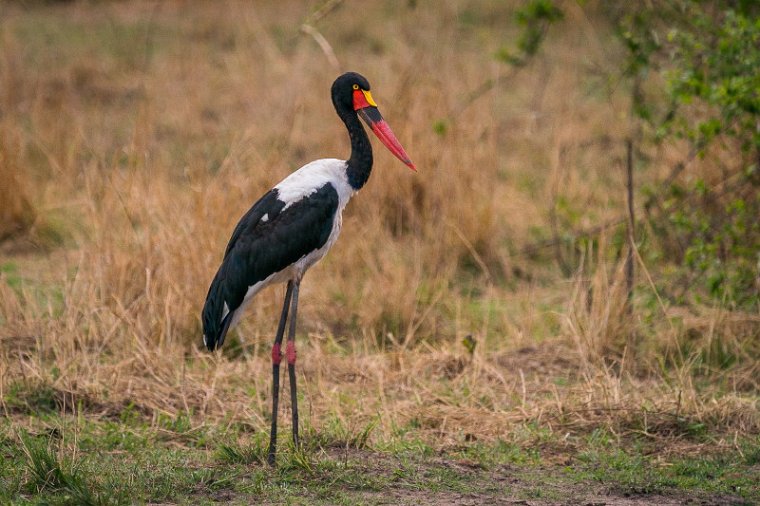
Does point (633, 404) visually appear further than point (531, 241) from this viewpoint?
No

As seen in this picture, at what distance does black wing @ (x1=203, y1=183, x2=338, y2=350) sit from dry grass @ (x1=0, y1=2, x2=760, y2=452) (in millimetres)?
551

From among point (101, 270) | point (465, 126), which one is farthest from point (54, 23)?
point (101, 270)

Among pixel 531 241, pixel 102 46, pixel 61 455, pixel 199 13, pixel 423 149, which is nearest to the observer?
pixel 61 455

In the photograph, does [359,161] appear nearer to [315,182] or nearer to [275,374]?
[315,182]

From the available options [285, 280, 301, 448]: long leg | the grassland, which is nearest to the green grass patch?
the grassland

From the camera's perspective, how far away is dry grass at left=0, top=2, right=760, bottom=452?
5.29 meters

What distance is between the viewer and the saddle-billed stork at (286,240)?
476cm

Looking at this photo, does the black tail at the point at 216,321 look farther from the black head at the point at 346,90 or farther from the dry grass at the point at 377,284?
the black head at the point at 346,90

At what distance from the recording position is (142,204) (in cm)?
621

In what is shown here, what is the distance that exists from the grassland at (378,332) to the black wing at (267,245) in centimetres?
53

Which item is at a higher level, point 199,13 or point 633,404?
point 199,13

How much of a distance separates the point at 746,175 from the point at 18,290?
3.79m

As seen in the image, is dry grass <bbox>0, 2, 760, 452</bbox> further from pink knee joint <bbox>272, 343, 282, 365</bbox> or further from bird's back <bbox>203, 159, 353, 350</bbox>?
bird's back <bbox>203, 159, 353, 350</bbox>

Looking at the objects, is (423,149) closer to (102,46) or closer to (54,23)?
(102,46)
